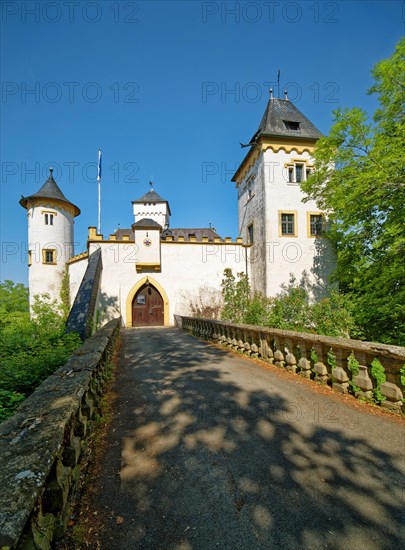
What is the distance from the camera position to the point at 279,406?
12.4ft

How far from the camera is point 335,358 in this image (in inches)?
173

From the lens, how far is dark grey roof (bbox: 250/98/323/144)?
18.2 metres

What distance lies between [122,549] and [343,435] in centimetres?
242

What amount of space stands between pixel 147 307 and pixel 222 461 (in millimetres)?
17437

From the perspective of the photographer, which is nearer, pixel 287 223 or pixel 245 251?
pixel 287 223

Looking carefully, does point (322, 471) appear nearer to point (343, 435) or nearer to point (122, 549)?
point (343, 435)

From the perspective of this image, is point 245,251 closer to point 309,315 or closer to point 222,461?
point 309,315

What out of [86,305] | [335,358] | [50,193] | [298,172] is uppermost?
[50,193]

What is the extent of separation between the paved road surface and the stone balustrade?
41cm

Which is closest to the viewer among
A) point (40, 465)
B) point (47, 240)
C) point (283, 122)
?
point (40, 465)

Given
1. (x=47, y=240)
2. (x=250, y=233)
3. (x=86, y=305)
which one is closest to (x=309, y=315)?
(x=86, y=305)

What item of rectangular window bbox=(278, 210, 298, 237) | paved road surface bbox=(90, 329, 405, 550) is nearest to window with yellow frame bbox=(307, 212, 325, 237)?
rectangular window bbox=(278, 210, 298, 237)

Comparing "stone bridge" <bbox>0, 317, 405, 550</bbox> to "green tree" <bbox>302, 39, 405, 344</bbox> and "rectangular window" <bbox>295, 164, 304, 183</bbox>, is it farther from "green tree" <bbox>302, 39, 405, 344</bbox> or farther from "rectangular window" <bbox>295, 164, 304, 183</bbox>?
"rectangular window" <bbox>295, 164, 304, 183</bbox>

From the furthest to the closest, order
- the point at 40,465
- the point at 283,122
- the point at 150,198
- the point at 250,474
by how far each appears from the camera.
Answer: the point at 150,198 < the point at 283,122 < the point at 250,474 < the point at 40,465
